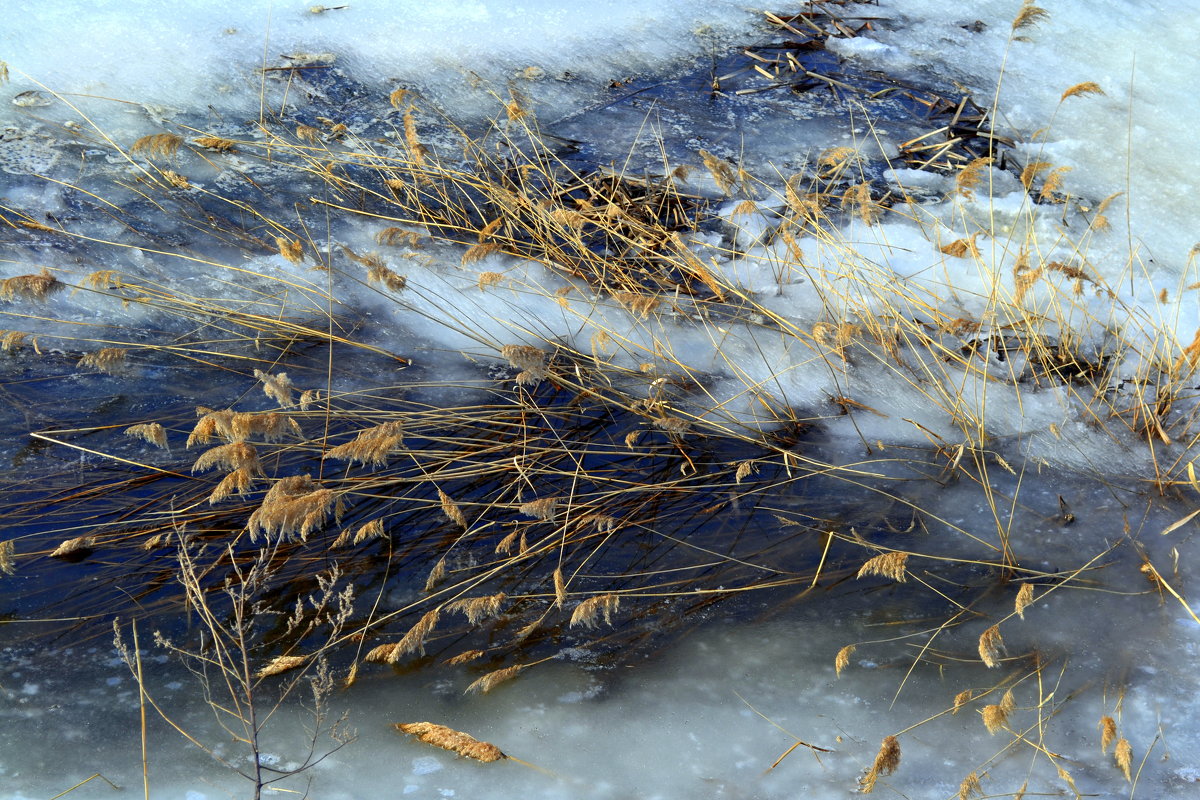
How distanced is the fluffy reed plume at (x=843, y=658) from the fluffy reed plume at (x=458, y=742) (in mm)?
740

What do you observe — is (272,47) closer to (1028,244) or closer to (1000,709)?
(1028,244)

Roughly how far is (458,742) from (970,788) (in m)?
1.02

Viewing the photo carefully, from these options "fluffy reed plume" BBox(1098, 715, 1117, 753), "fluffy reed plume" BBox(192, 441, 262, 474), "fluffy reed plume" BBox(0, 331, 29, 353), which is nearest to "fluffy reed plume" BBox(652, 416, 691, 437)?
"fluffy reed plume" BBox(192, 441, 262, 474)

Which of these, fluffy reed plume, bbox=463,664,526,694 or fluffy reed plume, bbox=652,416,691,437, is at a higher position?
fluffy reed plume, bbox=652,416,691,437

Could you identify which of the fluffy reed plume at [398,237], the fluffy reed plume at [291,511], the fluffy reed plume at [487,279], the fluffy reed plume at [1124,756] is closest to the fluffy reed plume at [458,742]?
the fluffy reed plume at [291,511]

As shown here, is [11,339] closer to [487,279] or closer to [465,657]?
[487,279]

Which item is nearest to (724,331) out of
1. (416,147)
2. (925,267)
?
(925,267)

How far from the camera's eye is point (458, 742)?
1.83m

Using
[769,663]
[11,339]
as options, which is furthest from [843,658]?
[11,339]

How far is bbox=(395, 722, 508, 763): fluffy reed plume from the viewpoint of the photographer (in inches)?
71.9

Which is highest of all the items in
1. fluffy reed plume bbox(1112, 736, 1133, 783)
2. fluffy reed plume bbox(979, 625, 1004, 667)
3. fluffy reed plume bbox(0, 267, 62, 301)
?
fluffy reed plume bbox(0, 267, 62, 301)

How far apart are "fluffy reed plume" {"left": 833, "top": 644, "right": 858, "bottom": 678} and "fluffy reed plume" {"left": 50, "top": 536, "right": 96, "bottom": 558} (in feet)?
5.98

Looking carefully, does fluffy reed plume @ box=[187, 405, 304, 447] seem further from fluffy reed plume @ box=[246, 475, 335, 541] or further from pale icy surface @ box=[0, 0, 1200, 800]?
pale icy surface @ box=[0, 0, 1200, 800]

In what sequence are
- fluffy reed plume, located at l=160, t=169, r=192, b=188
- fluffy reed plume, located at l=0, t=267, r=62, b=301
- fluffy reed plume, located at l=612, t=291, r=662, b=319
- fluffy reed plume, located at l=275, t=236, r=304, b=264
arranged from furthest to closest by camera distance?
fluffy reed plume, located at l=160, t=169, r=192, b=188, fluffy reed plume, located at l=275, t=236, r=304, b=264, fluffy reed plume, located at l=612, t=291, r=662, b=319, fluffy reed plume, located at l=0, t=267, r=62, b=301
